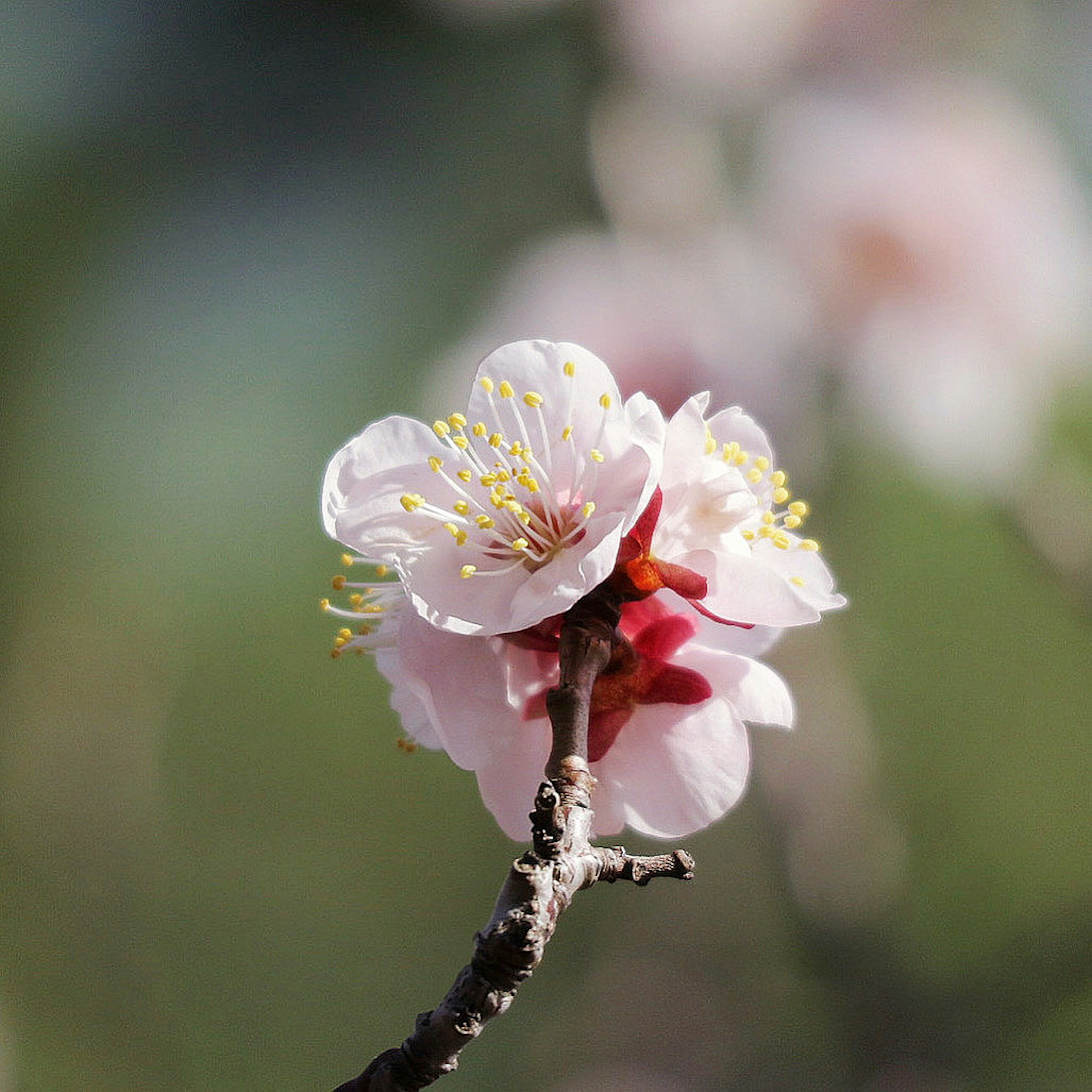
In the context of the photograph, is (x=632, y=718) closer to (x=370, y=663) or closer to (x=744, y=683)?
(x=744, y=683)

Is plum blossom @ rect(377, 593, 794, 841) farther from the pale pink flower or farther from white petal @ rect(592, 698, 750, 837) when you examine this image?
the pale pink flower

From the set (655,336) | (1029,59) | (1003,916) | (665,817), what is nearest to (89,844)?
(655,336)

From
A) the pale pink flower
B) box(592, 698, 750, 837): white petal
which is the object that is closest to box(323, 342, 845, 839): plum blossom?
box(592, 698, 750, 837): white petal

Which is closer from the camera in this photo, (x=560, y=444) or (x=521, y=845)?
(x=560, y=444)

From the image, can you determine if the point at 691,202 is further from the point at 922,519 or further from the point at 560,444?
the point at 922,519

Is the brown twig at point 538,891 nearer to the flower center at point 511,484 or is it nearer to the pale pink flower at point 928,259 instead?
the flower center at point 511,484

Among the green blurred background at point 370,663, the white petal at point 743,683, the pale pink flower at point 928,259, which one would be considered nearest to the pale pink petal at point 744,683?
the white petal at point 743,683
